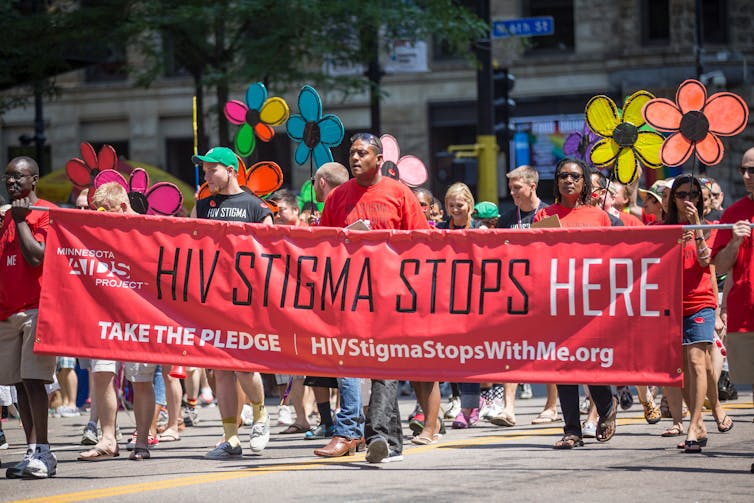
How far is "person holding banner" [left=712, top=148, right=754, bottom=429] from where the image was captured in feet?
29.3

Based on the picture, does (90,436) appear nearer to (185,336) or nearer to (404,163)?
(185,336)

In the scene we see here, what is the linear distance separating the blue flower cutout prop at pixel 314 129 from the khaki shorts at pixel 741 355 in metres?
5.00

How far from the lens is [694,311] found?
32.5ft

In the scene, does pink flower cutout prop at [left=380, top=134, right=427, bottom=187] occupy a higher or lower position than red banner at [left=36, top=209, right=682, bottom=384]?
higher

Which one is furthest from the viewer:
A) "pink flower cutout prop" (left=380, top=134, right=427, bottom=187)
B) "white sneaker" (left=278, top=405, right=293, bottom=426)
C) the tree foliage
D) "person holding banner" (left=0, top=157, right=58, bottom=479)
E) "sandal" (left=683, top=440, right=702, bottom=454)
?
the tree foliage

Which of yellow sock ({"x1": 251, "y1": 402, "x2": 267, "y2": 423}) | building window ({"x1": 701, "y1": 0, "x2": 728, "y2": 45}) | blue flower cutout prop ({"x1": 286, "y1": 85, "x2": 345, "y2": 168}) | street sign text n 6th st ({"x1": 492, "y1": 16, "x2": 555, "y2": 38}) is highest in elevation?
building window ({"x1": 701, "y1": 0, "x2": 728, "y2": 45})

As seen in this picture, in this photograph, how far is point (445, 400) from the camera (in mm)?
15359

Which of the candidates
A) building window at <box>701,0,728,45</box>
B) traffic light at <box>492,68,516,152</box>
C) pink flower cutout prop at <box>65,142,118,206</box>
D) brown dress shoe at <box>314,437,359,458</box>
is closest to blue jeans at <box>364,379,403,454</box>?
brown dress shoe at <box>314,437,359,458</box>

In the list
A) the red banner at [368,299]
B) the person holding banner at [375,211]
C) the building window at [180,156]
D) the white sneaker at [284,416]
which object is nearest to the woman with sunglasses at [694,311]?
the red banner at [368,299]

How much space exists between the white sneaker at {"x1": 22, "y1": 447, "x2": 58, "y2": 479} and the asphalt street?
0.07 metres

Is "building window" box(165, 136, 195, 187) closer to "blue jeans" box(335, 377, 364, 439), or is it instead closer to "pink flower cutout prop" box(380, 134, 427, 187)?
"pink flower cutout prop" box(380, 134, 427, 187)

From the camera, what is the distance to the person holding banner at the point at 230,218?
10.0 m

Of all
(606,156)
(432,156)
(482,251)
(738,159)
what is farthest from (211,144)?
(482,251)

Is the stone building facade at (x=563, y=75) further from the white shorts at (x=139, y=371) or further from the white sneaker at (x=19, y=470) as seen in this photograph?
the white sneaker at (x=19, y=470)
